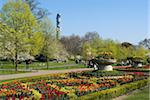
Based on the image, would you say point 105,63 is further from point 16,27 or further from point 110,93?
point 16,27

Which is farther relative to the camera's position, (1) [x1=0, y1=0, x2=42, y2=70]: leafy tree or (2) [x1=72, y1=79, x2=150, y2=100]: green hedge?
(1) [x1=0, y1=0, x2=42, y2=70]: leafy tree

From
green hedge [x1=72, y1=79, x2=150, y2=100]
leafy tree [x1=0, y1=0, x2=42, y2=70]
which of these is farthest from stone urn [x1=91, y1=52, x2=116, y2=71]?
leafy tree [x1=0, y1=0, x2=42, y2=70]

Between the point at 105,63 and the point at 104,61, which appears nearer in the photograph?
the point at 104,61

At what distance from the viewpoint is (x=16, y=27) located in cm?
3606

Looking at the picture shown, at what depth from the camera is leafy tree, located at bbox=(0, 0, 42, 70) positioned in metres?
35.8

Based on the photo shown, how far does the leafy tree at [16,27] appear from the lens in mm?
35750

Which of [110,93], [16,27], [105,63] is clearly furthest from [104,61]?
[16,27]

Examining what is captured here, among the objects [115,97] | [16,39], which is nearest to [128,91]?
[115,97]

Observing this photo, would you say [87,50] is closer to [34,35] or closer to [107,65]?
[34,35]

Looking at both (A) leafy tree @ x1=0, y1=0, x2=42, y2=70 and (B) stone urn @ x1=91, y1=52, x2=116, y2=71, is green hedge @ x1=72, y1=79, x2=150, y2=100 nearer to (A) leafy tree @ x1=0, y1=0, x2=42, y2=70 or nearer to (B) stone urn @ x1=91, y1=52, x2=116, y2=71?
(B) stone urn @ x1=91, y1=52, x2=116, y2=71

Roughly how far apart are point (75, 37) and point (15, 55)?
7835cm

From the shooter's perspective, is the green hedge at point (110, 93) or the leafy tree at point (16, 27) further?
the leafy tree at point (16, 27)

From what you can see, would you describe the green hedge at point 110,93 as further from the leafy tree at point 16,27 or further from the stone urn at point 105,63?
the leafy tree at point 16,27

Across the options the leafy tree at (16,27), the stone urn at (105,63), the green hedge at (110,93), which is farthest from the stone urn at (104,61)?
the leafy tree at (16,27)
